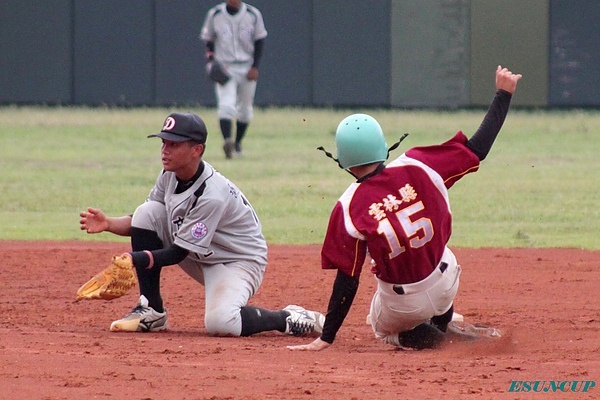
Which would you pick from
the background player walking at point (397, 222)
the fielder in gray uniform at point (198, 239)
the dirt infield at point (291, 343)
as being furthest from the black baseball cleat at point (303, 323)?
the background player walking at point (397, 222)

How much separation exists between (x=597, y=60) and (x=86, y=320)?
1548cm

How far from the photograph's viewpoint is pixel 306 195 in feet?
36.3

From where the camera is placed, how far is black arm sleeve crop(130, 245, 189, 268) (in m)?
5.10

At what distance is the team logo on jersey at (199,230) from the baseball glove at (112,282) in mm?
352

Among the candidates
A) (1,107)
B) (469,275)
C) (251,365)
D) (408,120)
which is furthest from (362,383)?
(1,107)

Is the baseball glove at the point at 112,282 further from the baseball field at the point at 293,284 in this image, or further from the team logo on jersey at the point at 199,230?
the team logo on jersey at the point at 199,230

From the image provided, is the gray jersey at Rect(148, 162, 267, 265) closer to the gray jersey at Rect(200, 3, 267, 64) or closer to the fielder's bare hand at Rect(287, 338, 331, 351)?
the fielder's bare hand at Rect(287, 338, 331, 351)

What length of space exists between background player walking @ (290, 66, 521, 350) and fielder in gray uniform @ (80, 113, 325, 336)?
63 centimetres

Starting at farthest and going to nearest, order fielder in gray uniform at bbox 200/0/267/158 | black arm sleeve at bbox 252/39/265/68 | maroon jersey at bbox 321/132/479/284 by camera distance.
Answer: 1. black arm sleeve at bbox 252/39/265/68
2. fielder in gray uniform at bbox 200/0/267/158
3. maroon jersey at bbox 321/132/479/284

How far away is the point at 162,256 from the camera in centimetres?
517

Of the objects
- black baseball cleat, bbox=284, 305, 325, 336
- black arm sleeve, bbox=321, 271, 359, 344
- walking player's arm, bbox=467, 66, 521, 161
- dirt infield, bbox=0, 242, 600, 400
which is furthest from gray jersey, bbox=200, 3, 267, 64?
black arm sleeve, bbox=321, 271, 359, 344

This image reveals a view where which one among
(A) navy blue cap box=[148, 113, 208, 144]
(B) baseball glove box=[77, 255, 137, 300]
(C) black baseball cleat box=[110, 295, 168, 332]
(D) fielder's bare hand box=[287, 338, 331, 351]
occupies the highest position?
(A) navy blue cap box=[148, 113, 208, 144]

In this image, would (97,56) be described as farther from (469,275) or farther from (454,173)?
(454,173)

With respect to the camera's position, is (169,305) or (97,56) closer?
(169,305)
